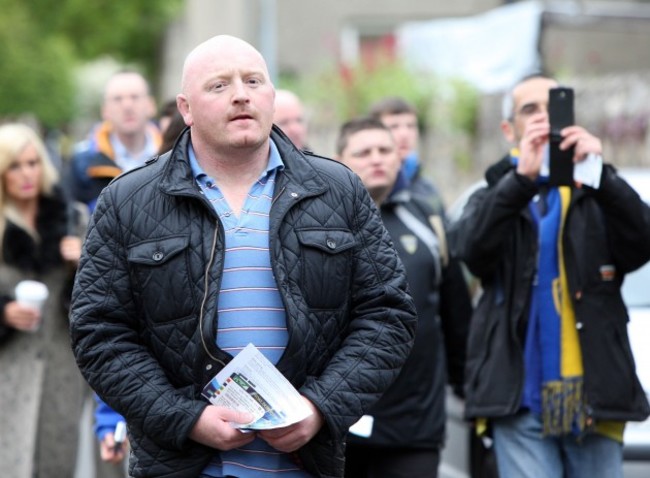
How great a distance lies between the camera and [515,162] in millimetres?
5855

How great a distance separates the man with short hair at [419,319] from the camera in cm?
627

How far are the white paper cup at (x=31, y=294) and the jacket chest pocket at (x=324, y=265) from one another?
3.25 meters

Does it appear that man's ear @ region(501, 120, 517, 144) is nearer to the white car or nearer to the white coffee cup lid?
the white car

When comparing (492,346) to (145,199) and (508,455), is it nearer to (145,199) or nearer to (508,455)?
(508,455)

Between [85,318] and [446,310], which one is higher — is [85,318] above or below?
below

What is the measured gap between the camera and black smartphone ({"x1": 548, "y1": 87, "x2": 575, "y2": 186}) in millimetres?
5535

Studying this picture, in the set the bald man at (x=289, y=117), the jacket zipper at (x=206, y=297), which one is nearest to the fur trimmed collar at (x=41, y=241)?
the bald man at (x=289, y=117)

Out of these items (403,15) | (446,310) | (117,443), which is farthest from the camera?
(403,15)

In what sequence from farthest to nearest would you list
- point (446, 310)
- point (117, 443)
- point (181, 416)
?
1. point (446, 310)
2. point (117, 443)
3. point (181, 416)

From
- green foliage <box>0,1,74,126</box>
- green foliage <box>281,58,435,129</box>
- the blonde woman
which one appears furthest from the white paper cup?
green foliage <box>0,1,74,126</box>

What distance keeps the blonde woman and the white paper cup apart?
0.15 meters

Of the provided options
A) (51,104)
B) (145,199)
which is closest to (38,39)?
(51,104)

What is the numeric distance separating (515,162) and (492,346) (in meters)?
0.75

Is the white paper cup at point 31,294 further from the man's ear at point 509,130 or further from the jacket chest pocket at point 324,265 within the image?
the jacket chest pocket at point 324,265
